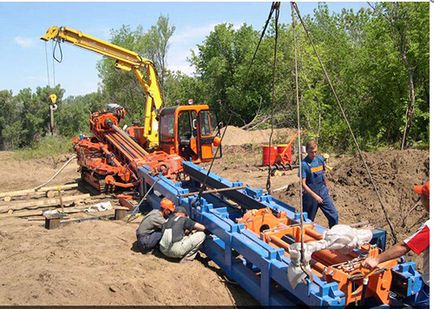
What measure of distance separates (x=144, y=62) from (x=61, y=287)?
32.9 ft

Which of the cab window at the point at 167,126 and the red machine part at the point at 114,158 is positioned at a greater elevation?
the cab window at the point at 167,126

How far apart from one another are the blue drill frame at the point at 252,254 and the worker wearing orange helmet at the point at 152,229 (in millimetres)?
396

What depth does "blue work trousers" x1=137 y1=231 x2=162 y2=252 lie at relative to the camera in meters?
5.92

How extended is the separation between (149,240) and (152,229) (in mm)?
180

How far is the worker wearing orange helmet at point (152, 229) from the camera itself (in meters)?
5.93

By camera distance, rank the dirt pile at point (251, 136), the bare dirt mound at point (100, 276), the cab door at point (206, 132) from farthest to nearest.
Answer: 1. the dirt pile at point (251, 136)
2. the cab door at point (206, 132)
3. the bare dirt mound at point (100, 276)

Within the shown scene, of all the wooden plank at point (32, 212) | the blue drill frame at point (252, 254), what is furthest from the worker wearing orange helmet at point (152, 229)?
the wooden plank at point (32, 212)

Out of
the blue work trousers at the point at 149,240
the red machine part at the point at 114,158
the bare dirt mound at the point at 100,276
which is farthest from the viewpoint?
the red machine part at the point at 114,158

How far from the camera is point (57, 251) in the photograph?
19.9 feet

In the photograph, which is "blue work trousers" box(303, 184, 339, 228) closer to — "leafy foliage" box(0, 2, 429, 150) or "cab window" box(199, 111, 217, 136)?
"leafy foliage" box(0, 2, 429, 150)

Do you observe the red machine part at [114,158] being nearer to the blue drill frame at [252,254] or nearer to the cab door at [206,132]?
the cab door at [206,132]

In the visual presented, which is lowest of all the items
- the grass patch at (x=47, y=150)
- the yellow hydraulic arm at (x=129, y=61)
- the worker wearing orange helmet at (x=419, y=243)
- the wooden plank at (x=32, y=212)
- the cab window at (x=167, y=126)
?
the wooden plank at (x=32, y=212)

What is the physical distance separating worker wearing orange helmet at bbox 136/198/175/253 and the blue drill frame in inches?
15.6

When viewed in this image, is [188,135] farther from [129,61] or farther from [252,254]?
[252,254]
